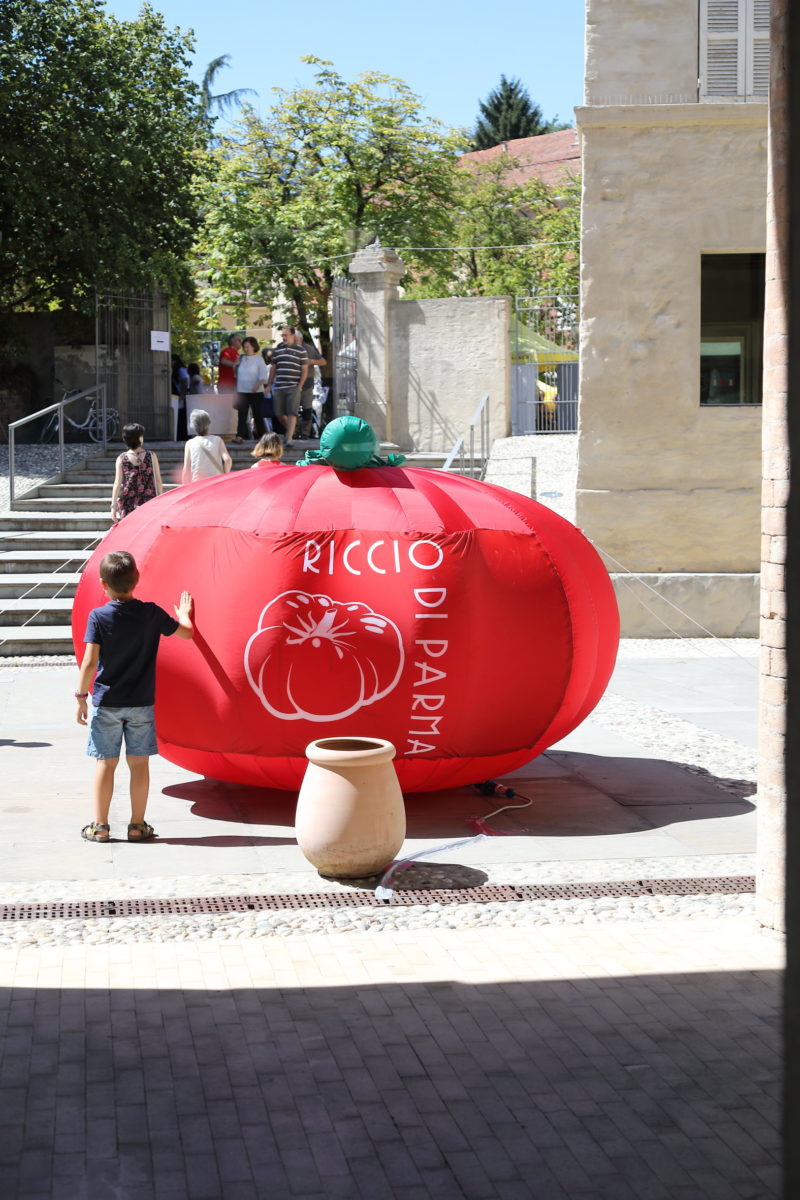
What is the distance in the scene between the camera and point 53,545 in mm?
18047

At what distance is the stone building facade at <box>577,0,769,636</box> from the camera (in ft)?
51.7

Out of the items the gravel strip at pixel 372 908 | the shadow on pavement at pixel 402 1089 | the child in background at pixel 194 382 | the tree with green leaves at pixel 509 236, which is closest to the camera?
the shadow on pavement at pixel 402 1089

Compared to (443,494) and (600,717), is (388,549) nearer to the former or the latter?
(443,494)

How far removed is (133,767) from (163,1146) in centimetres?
365

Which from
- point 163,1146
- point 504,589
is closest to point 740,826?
point 504,589

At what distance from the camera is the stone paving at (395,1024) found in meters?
4.25

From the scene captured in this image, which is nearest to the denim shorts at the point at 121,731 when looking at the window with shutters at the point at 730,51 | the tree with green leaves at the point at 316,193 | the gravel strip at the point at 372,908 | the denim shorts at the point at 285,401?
the gravel strip at the point at 372,908

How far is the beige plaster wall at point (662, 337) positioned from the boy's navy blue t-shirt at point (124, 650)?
9.37m

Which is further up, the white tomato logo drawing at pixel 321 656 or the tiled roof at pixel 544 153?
the tiled roof at pixel 544 153

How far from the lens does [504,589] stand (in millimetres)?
8117

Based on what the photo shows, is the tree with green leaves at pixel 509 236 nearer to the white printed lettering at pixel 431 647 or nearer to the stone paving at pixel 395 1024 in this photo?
the white printed lettering at pixel 431 647

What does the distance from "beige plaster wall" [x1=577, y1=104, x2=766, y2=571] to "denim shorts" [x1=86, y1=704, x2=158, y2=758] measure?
30.8ft

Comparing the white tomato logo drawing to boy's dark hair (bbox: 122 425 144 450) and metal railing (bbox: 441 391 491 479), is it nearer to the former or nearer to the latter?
boy's dark hair (bbox: 122 425 144 450)

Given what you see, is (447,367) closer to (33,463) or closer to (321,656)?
(33,463)
